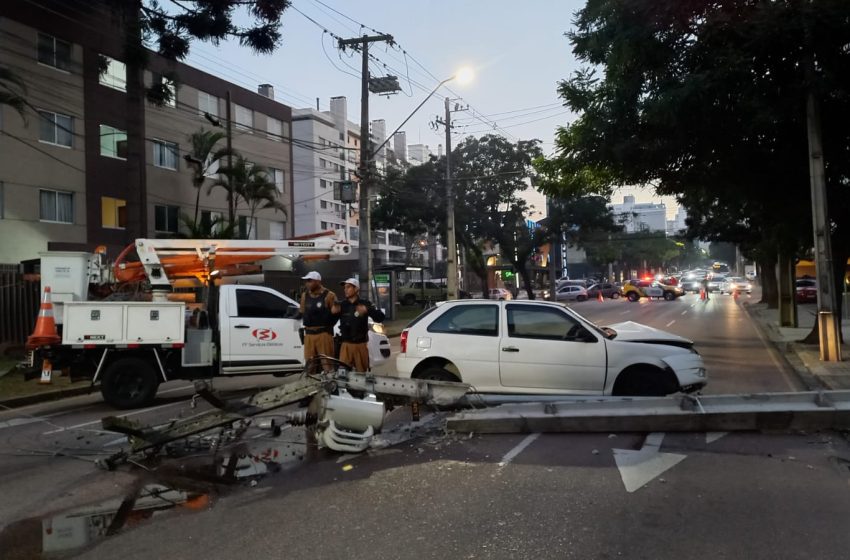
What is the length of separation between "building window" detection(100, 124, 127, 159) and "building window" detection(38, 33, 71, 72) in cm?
255

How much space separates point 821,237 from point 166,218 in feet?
81.3

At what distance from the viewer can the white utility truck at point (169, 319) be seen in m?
10.1

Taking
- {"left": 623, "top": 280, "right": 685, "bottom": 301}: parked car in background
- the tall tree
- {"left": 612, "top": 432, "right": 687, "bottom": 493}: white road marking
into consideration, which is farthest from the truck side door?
{"left": 623, "top": 280, "right": 685, "bottom": 301}: parked car in background

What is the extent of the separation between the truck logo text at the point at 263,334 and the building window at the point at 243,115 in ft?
82.5

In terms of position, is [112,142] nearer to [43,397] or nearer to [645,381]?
[43,397]

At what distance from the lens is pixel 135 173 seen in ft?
68.0

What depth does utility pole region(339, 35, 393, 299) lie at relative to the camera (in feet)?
77.6

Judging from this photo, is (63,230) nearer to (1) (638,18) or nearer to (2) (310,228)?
(1) (638,18)

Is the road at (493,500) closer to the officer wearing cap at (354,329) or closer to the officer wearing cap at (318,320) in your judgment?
the officer wearing cap at (354,329)

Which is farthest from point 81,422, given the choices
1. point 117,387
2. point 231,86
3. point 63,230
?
point 231,86

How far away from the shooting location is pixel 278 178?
37.6m

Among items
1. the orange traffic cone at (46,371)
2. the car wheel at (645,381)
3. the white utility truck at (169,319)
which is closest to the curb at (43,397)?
the white utility truck at (169,319)

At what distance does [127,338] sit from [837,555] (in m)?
9.10

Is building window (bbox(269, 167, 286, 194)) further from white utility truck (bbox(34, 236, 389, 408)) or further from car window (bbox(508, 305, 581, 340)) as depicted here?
car window (bbox(508, 305, 581, 340))
